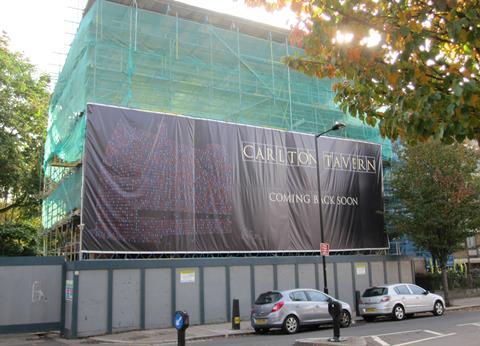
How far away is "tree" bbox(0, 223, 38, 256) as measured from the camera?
29984mm

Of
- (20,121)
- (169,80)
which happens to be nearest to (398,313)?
(169,80)

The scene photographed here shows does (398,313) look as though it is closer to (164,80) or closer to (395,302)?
(395,302)

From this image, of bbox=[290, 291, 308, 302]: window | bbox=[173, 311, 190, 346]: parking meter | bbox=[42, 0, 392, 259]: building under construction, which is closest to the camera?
bbox=[173, 311, 190, 346]: parking meter

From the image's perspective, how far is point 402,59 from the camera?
6.52 metres

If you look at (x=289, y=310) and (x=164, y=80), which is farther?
(x=164, y=80)

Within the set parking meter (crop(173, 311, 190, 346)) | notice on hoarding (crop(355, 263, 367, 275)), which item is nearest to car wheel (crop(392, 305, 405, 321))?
notice on hoarding (crop(355, 263, 367, 275))

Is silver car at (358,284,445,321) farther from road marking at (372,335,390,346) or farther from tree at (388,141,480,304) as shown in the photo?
tree at (388,141,480,304)

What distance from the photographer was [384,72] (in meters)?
7.21

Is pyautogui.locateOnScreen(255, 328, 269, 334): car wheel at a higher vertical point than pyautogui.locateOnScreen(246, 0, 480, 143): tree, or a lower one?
lower

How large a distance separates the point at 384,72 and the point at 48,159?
940 inches

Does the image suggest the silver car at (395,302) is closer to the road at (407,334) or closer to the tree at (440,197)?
the road at (407,334)

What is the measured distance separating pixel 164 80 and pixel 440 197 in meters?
15.3

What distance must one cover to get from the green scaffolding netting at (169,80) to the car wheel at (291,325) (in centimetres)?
1035

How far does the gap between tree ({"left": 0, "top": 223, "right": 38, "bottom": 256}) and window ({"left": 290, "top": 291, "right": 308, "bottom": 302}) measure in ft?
64.6
